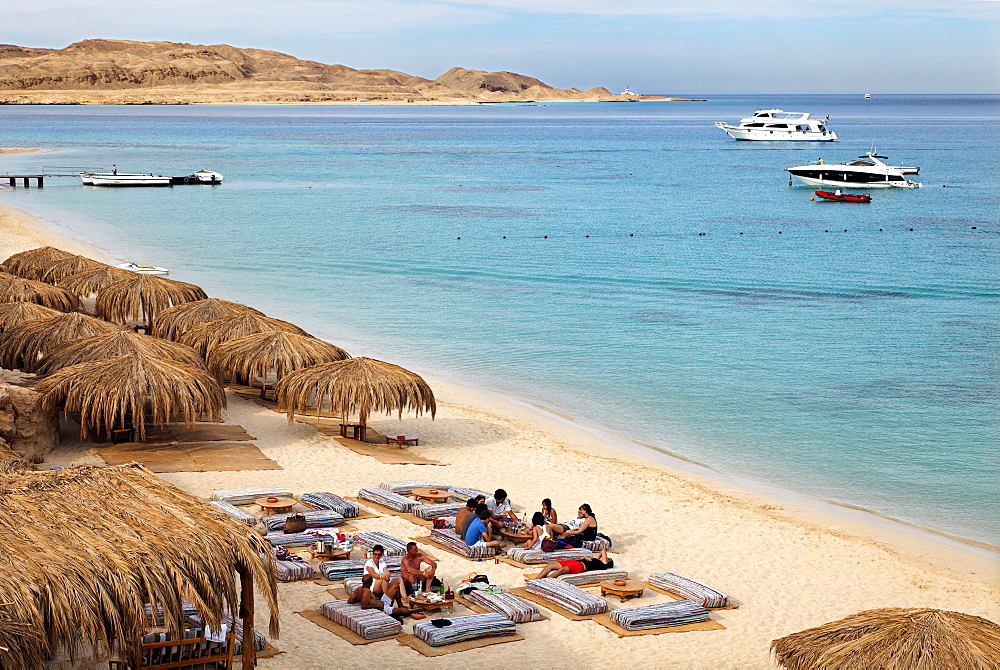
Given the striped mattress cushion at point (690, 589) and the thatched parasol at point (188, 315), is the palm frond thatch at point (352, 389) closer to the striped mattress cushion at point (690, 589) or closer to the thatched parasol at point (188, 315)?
the thatched parasol at point (188, 315)

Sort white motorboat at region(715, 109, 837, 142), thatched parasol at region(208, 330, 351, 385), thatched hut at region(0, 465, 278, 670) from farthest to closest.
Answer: white motorboat at region(715, 109, 837, 142) → thatched parasol at region(208, 330, 351, 385) → thatched hut at region(0, 465, 278, 670)

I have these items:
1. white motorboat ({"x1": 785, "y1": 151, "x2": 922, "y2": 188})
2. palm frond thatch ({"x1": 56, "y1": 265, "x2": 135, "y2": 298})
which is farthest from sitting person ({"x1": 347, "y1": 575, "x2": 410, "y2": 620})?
white motorboat ({"x1": 785, "y1": 151, "x2": 922, "y2": 188})

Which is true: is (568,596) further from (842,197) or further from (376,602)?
(842,197)

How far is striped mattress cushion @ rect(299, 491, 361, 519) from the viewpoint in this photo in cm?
1303

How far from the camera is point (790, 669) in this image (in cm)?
838

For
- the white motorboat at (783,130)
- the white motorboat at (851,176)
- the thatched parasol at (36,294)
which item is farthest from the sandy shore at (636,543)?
the white motorboat at (783,130)

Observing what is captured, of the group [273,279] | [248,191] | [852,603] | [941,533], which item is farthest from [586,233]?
[852,603]

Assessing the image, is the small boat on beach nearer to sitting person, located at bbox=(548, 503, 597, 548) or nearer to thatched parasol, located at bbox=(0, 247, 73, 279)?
thatched parasol, located at bbox=(0, 247, 73, 279)

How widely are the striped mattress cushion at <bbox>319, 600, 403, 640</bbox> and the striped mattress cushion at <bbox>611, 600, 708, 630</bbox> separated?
2170 millimetres

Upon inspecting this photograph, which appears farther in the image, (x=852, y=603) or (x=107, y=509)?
(x=852, y=603)

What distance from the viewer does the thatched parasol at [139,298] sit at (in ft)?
69.1

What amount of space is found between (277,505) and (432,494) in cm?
210

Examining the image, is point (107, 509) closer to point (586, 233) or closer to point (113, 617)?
point (113, 617)

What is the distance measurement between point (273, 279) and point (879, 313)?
757 inches
